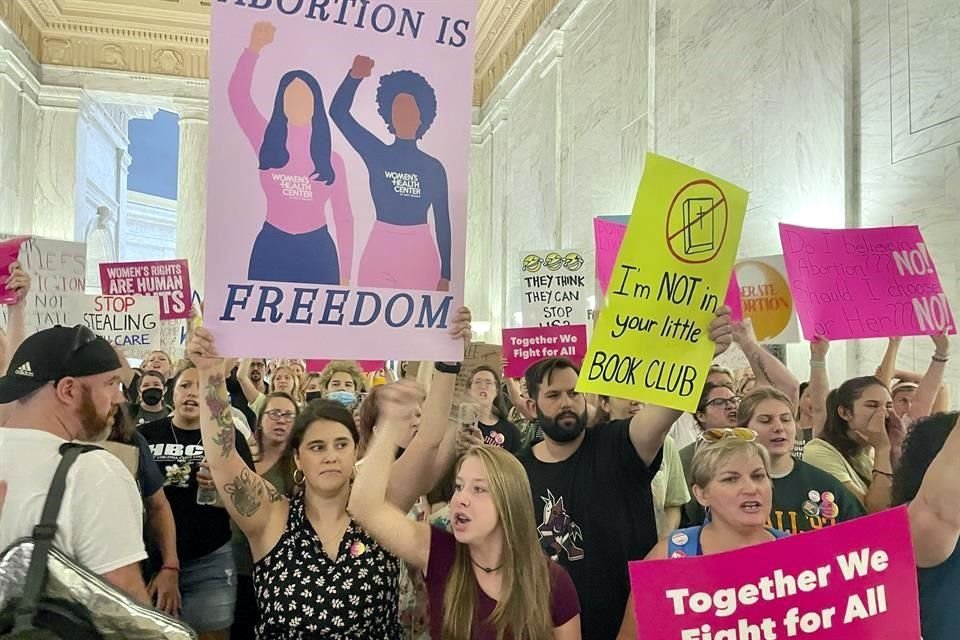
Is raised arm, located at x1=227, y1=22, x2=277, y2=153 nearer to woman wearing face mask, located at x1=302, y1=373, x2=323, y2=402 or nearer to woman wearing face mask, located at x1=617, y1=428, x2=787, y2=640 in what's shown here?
woman wearing face mask, located at x1=617, y1=428, x2=787, y2=640

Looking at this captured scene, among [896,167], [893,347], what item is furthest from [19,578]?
[896,167]

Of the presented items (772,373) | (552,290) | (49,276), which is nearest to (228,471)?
(772,373)

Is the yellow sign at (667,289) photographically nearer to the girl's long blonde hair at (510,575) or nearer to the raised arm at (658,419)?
the raised arm at (658,419)

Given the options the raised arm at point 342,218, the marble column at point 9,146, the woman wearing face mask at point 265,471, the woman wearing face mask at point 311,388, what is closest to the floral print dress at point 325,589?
the woman wearing face mask at point 265,471

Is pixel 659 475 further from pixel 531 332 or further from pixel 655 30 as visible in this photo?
pixel 655 30

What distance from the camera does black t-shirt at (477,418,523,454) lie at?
15.5 ft

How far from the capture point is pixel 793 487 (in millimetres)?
3018

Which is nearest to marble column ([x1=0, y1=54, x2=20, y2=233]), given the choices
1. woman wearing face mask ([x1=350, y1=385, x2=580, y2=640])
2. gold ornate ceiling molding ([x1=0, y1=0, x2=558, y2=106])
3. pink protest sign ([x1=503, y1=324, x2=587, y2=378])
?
gold ornate ceiling molding ([x1=0, y1=0, x2=558, y2=106])

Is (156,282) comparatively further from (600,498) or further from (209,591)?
(600,498)

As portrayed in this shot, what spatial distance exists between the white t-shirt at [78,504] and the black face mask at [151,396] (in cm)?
356

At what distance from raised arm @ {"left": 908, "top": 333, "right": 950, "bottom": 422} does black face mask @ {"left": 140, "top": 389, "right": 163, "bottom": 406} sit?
172 inches

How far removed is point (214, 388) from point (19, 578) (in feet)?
3.02

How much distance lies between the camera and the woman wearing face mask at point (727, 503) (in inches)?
98.0

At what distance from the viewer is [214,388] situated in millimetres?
2570
